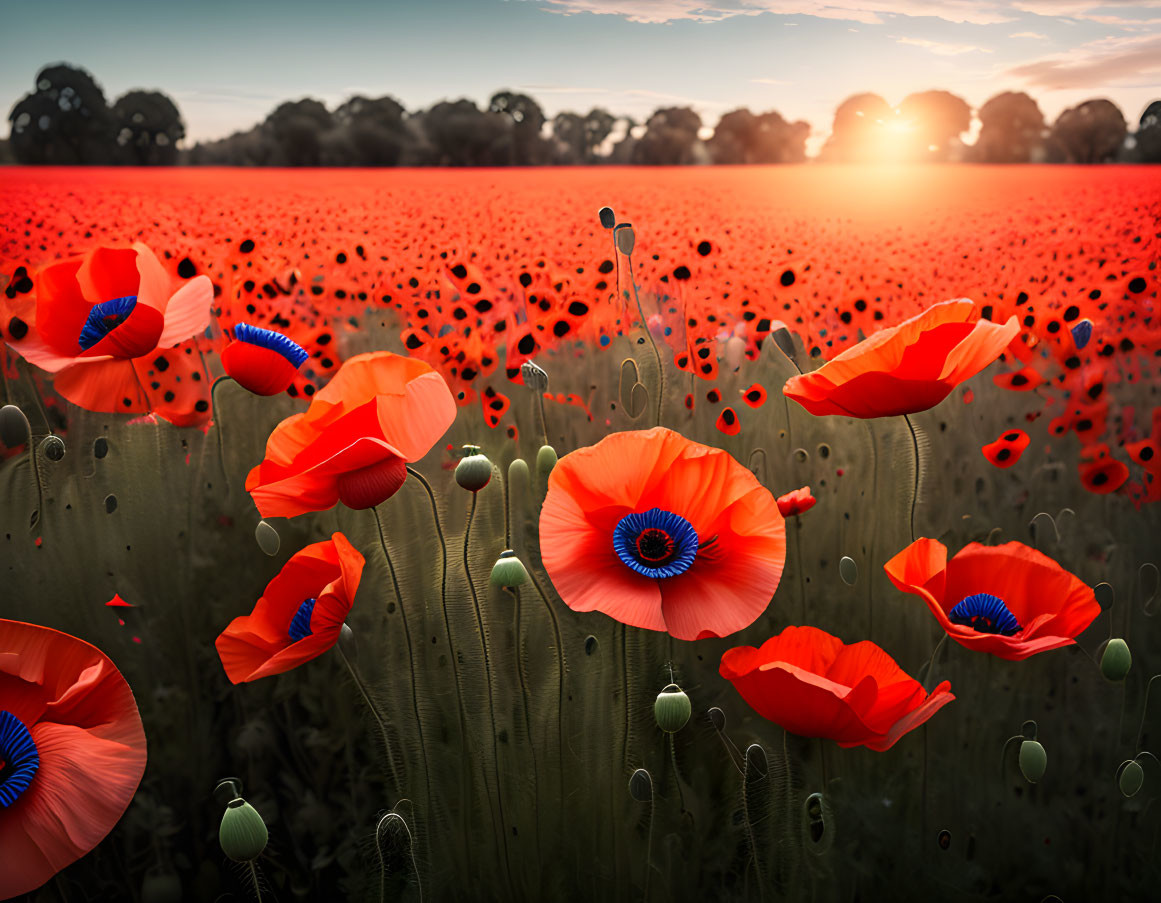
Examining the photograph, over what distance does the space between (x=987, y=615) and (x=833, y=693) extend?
313 mm

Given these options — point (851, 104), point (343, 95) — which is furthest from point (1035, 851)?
point (343, 95)

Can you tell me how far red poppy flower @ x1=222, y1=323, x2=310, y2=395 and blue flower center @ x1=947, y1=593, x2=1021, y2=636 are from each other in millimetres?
796

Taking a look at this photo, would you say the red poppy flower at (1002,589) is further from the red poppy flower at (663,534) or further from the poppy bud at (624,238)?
the poppy bud at (624,238)

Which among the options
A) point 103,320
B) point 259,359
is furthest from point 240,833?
point 103,320

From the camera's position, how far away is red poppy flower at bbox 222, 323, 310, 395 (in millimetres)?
931

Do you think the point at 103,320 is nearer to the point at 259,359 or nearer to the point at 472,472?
the point at 259,359

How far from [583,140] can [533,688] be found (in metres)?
1.13

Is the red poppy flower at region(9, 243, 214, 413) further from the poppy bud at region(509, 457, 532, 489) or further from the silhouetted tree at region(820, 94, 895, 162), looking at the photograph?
the silhouetted tree at region(820, 94, 895, 162)

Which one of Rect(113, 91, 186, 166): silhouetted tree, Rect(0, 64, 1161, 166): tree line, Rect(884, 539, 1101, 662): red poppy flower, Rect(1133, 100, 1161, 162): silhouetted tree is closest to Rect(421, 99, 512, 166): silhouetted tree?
Rect(0, 64, 1161, 166): tree line

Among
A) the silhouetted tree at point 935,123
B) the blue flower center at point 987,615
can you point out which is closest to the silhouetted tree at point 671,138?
the silhouetted tree at point 935,123

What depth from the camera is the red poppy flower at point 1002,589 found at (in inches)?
30.2

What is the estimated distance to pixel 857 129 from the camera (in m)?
1.65

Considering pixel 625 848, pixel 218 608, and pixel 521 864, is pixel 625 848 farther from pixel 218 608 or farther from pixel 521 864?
pixel 218 608

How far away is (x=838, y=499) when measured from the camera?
4.20ft
